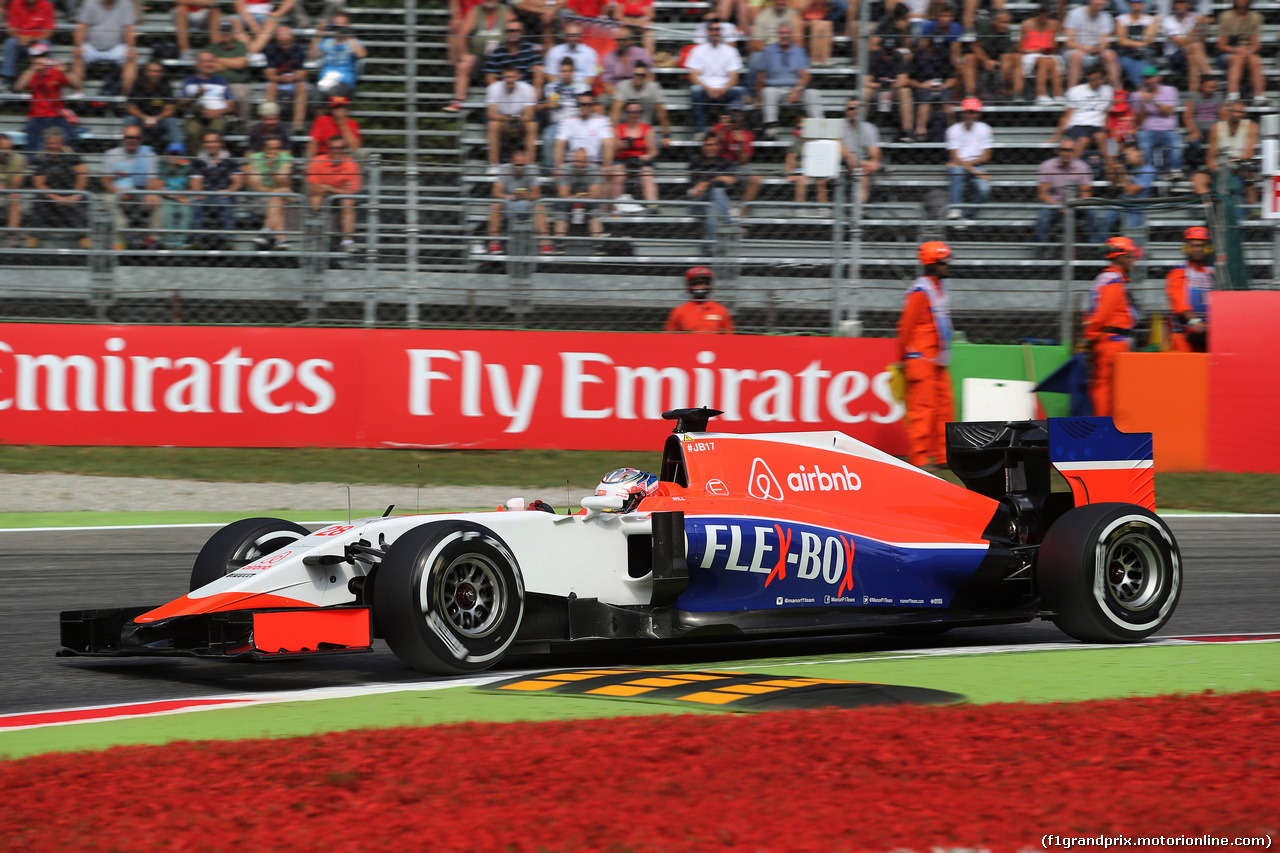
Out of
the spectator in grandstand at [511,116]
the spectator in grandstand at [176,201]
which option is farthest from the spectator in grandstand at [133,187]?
the spectator in grandstand at [511,116]

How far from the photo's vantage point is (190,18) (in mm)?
16281

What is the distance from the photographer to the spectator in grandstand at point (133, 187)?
13.3m

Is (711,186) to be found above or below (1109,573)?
above

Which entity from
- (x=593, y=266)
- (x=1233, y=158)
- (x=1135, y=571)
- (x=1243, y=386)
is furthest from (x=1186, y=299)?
(x=1135, y=571)

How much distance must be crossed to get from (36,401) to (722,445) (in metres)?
8.01

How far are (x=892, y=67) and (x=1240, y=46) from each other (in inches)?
160

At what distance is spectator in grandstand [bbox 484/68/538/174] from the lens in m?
15.2

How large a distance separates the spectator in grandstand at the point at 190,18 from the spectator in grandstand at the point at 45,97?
118 centimetres

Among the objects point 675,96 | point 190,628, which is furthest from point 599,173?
point 190,628

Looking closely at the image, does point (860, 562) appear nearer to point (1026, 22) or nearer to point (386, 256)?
point (386, 256)

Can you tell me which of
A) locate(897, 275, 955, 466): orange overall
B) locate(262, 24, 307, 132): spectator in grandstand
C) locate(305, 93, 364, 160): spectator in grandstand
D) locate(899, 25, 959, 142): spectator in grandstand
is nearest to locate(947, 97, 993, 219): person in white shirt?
locate(899, 25, 959, 142): spectator in grandstand

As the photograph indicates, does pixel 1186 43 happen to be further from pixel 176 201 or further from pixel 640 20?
pixel 176 201

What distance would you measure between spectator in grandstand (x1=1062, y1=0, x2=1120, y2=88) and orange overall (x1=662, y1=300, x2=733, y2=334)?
564 centimetres

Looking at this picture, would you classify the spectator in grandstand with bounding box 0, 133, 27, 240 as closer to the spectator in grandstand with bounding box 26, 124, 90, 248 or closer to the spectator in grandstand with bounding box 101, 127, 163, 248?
the spectator in grandstand with bounding box 26, 124, 90, 248
